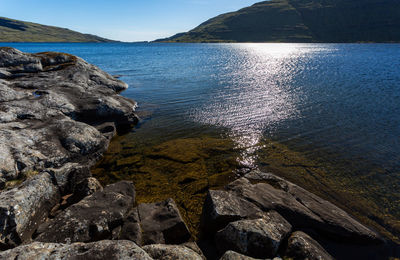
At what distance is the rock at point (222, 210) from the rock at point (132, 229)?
3583 millimetres

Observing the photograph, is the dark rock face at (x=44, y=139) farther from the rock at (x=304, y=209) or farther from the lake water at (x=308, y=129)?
the rock at (x=304, y=209)

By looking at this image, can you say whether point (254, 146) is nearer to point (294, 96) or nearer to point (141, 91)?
point (294, 96)

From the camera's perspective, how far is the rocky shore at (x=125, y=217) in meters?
8.41

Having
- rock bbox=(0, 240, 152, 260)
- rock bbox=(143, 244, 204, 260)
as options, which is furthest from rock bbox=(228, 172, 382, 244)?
rock bbox=(0, 240, 152, 260)

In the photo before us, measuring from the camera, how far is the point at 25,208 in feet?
32.7

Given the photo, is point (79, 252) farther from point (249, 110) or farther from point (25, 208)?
point (249, 110)

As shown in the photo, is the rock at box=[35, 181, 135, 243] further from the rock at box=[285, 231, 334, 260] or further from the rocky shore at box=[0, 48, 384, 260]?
the rock at box=[285, 231, 334, 260]

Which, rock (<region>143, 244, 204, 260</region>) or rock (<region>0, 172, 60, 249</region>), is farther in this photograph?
rock (<region>0, 172, 60, 249</region>)

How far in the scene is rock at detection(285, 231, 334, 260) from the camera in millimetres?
9422

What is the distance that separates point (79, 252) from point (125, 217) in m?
4.20

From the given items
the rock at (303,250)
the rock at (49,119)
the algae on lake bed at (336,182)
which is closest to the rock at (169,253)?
the rock at (303,250)

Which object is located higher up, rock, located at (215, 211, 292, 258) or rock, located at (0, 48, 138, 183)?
rock, located at (0, 48, 138, 183)

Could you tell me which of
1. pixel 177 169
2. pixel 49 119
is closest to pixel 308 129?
pixel 177 169

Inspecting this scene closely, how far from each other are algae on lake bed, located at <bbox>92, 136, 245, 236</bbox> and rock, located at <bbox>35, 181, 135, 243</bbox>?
2806 millimetres
